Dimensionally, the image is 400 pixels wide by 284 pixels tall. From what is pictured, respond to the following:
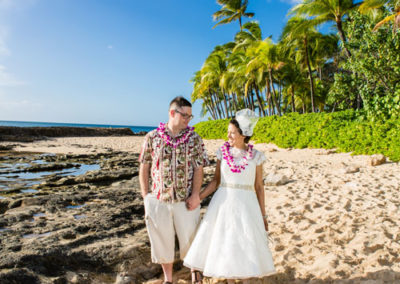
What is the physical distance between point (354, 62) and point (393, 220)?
7.23m

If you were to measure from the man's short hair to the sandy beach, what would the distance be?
6.04 ft

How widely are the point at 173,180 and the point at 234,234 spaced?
69cm

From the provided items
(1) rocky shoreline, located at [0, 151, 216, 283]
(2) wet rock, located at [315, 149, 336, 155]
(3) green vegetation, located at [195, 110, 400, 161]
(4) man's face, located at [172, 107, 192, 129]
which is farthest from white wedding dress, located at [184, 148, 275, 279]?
(2) wet rock, located at [315, 149, 336, 155]

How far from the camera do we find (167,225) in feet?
7.90

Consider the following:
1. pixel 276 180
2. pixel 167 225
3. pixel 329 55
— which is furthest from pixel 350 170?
pixel 329 55

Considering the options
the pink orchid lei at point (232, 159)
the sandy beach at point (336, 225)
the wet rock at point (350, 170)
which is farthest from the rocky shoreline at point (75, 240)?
the wet rock at point (350, 170)

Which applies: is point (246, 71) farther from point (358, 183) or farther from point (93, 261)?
point (93, 261)

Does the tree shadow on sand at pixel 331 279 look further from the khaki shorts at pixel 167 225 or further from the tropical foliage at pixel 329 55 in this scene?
the tropical foliage at pixel 329 55

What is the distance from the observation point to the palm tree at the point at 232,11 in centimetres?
2738

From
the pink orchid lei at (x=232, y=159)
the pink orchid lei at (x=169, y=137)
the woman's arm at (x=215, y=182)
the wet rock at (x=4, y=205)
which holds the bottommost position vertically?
the wet rock at (x=4, y=205)

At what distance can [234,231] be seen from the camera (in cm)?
228

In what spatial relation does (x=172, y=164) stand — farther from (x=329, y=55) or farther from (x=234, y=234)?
(x=329, y=55)

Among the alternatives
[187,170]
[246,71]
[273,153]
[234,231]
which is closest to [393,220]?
[234,231]

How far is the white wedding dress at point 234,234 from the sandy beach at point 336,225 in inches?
28.3
